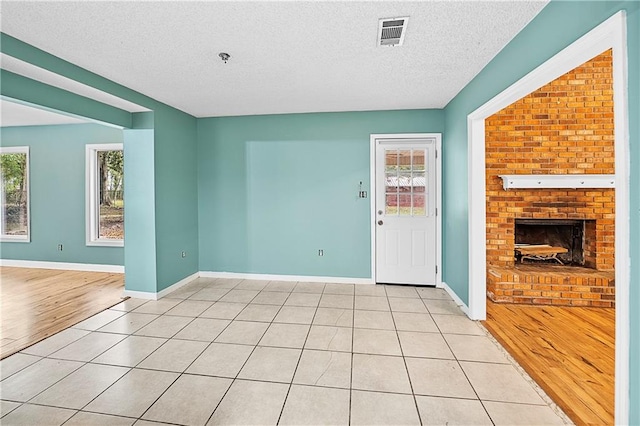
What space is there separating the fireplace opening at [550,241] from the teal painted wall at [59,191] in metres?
6.28

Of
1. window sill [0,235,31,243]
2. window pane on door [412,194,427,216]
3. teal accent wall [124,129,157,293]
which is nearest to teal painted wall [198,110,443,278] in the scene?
window pane on door [412,194,427,216]

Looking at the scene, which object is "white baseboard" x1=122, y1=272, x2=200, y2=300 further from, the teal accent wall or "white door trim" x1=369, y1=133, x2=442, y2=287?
"white door trim" x1=369, y1=133, x2=442, y2=287

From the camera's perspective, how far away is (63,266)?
534 cm

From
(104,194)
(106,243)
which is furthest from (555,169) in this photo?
(104,194)

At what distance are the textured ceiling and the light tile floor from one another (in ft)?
8.29

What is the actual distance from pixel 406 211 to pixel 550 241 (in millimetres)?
2015

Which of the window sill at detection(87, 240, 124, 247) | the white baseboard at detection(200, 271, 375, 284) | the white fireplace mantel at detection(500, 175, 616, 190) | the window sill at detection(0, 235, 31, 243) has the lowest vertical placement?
the white baseboard at detection(200, 271, 375, 284)

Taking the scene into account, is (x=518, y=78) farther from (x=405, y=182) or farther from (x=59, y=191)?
(x=59, y=191)

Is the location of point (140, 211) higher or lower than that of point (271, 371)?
higher

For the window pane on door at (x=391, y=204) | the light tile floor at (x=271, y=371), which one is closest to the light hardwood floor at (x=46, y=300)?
the light tile floor at (x=271, y=371)

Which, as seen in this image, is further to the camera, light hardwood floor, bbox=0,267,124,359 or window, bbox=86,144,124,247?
window, bbox=86,144,124,247

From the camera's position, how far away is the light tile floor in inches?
73.5

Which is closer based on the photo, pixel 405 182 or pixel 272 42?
pixel 272 42

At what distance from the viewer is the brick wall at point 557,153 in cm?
382
